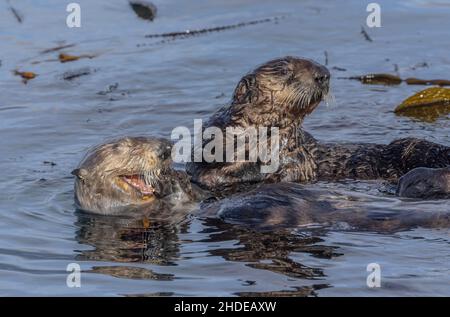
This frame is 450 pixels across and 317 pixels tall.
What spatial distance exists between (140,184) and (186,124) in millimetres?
2453

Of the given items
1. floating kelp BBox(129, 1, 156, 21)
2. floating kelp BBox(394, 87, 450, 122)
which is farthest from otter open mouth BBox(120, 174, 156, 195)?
floating kelp BBox(129, 1, 156, 21)

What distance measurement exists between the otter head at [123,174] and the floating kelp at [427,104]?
3217mm

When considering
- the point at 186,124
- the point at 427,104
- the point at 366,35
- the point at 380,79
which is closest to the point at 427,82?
the point at 380,79

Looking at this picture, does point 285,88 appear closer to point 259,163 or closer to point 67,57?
point 259,163

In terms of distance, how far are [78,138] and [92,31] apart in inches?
138

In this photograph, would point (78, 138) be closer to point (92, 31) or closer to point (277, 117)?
point (277, 117)

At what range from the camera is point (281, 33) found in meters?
12.5

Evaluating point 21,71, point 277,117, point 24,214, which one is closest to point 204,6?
point 21,71

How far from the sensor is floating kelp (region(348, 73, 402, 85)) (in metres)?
11.0

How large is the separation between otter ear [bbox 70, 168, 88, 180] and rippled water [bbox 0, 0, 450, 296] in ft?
1.02

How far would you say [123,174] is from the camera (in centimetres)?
743

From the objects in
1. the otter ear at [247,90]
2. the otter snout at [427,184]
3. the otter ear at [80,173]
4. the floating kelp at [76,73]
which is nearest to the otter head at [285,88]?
the otter ear at [247,90]

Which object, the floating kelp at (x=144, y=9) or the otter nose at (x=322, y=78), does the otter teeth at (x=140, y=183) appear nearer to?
the otter nose at (x=322, y=78)

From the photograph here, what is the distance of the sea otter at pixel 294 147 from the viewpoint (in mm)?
8227
